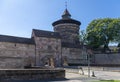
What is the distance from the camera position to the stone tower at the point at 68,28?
5522 centimetres

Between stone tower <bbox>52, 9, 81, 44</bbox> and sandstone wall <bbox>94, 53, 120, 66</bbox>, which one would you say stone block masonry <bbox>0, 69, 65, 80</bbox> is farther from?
stone tower <bbox>52, 9, 81, 44</bbox>

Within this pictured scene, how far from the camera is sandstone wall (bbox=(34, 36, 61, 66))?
148 feet

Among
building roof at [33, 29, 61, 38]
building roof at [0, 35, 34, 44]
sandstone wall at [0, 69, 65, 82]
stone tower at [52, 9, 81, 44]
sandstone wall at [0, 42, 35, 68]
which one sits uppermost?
stone tower at [52, 9, 81, 44]

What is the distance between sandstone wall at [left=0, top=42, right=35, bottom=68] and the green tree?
18149mm

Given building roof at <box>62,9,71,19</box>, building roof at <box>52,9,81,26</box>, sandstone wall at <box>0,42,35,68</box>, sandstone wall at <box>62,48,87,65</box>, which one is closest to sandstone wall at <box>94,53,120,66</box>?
sandstone wall at <box>62,48,87,65</box>

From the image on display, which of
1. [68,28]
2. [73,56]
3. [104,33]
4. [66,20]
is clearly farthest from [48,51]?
[104,33]

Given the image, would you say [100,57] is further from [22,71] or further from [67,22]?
[22,71]

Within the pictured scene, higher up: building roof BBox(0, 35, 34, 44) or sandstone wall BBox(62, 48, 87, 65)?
building roof BBox(0, 35, 34, 44)

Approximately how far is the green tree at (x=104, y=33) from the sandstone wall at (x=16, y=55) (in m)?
18.1

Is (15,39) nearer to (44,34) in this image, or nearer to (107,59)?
(44,34)

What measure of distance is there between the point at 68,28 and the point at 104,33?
948 cm

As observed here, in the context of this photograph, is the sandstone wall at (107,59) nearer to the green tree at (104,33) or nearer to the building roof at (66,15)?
the green tree at (104,33)

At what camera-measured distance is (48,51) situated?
46281 mm

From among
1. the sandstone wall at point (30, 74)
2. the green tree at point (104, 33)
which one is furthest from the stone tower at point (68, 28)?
the sandstone wall at point (30, 74)
